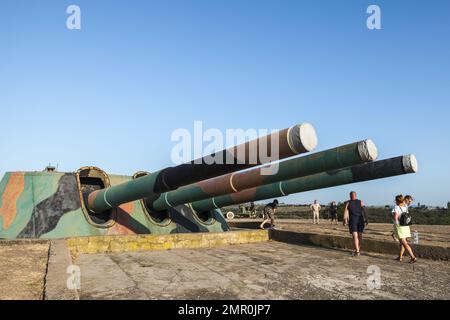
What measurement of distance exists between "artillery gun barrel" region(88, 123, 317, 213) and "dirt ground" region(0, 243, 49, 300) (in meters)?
1.71

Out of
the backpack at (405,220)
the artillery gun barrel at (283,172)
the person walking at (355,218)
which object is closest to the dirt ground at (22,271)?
the artillery gun barrel at (283,172)

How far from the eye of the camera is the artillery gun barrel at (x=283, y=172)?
15.1 feet

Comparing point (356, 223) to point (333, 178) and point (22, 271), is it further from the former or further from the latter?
point (22, 271)

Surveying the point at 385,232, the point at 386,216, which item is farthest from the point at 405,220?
the point at 386,216

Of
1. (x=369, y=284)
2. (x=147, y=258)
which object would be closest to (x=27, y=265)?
(x=147, y=258)

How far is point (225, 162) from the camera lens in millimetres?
4527

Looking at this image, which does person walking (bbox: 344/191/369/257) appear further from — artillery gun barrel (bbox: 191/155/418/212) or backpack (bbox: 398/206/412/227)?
backpack (bbox: 398/206/412/227)

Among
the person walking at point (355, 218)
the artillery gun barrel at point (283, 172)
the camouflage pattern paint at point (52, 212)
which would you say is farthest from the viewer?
the camouflage pattern paint at point (52, 212)

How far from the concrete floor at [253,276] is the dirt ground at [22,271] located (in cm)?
45

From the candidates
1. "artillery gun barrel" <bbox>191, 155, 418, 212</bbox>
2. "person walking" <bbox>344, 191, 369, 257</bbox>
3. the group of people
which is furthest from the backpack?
"person walking" <bbox>344, 191, 369, 257</bbox>

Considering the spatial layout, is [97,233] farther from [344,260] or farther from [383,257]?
[383,257]

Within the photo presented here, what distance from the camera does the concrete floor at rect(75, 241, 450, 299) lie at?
3.92 metres

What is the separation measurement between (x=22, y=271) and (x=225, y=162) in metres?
2.39

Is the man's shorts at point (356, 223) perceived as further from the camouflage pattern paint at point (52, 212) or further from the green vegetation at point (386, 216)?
the green vegetation at point (386, 216)
